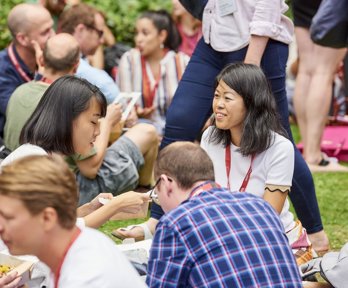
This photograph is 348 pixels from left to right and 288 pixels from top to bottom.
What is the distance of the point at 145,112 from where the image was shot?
776cm

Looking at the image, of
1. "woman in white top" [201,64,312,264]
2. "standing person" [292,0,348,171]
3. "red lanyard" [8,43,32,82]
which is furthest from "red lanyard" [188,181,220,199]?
"standing person" [292,0,348,171]

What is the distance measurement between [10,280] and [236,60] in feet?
5.96

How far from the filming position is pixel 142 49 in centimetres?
812

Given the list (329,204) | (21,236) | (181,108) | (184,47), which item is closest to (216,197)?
(21,236)

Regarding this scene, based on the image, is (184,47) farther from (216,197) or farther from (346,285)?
(216,197)

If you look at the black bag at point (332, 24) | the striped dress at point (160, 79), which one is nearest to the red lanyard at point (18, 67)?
the striped dress at point (160, 79)

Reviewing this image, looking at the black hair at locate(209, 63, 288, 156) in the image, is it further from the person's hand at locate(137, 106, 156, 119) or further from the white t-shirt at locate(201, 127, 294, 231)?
the person's hand at locate(137, 106, 156, 119)

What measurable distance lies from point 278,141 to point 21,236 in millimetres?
2119

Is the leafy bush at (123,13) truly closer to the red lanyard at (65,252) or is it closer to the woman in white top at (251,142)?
the woman in white top at (251,142)

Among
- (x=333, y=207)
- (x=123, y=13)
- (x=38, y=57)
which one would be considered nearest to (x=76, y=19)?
(x=38, y=57)

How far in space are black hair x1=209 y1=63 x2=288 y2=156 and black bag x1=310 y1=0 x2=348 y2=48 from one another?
5.23 ft

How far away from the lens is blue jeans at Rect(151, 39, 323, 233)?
5082 millimetres

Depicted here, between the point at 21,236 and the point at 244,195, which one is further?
the point at 244,195

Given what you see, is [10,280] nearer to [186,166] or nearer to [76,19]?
[186,166]
